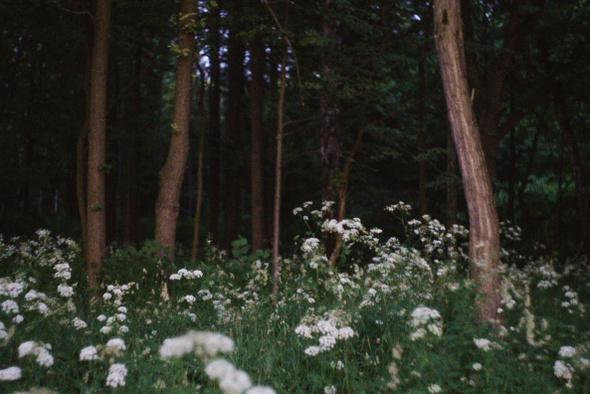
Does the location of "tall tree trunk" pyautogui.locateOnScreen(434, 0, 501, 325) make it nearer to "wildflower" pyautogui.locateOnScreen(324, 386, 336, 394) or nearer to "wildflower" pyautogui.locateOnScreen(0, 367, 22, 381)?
"wildflower" pyautogui.locateOnScreen(324, 386, 336, 394)

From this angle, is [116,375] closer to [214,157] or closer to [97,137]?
[97,137]

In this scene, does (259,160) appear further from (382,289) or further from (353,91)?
(382,289)

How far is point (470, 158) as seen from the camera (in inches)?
230

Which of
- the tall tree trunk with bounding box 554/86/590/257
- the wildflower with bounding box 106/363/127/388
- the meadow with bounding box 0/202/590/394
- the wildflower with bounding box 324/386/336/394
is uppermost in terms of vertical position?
the tall tree trunk with bounding box 554/86/590/257

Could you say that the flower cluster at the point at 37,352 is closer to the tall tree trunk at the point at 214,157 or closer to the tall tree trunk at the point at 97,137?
the tall tree trunk at the point at 97,137

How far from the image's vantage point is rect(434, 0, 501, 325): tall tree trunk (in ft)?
18.0

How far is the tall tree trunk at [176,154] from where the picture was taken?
7742mm

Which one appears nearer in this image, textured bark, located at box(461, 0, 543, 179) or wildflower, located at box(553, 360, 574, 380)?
wildflower, located at box(553, 360, 574, 380)

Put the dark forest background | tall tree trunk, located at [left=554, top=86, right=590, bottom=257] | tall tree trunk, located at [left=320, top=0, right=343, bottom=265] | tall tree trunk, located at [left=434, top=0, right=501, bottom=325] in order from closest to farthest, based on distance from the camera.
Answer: tall tree trunk, located at [left=434, top=0, right=501, bottom=325], the dark forest background, tall tree trunk, located at [left=320, top=0, right=343, bottom=265], tall tree trunk, located at [left=554, top=86, right=590, bottom=257]

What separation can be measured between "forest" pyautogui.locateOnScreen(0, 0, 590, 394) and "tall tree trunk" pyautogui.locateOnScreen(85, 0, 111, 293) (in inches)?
1.3

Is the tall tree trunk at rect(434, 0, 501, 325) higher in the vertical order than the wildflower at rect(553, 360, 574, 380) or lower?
higher

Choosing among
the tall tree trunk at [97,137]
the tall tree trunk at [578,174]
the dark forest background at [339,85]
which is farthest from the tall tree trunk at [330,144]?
the tall tree trunk at [578,174]

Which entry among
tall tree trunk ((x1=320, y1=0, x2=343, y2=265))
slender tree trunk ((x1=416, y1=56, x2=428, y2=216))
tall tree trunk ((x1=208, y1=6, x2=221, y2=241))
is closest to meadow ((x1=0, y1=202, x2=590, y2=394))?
tall tree trunk ((x1=320, y1=0, x2=343, y2=265))

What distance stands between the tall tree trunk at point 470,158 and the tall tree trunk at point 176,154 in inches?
163
